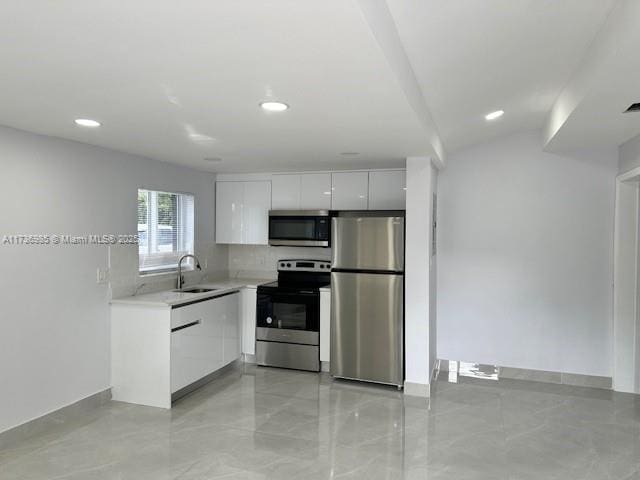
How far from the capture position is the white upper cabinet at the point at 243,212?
5.29m

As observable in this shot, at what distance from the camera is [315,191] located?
505cm

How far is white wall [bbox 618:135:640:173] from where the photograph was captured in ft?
12.4

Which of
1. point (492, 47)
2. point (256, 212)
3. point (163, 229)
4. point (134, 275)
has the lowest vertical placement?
point (134, 275)

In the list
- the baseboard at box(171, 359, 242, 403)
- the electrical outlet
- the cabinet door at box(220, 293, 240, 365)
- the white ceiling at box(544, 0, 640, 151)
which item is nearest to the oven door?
the cabinet door at box(220, 293, 240, 365)

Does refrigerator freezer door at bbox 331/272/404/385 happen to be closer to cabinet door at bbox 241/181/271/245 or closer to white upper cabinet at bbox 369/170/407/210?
white upper cabinet at bbox 369/170/407/210

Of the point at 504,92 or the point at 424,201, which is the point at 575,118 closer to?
the point at 504,92

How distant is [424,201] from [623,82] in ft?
6.36

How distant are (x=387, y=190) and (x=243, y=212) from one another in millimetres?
1722

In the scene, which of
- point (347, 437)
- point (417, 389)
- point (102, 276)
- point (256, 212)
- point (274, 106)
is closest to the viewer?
point (274, 106)

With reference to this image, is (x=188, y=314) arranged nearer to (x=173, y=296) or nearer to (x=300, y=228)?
(x=173, y=296)

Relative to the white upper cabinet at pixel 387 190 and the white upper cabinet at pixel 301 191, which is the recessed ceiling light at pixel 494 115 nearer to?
the white upper cabinet at pixel 387 190

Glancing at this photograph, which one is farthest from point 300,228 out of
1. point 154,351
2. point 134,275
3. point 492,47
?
point 492,47

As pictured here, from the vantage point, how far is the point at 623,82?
2.34 meters

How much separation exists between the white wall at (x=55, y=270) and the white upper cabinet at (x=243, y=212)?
137cm
